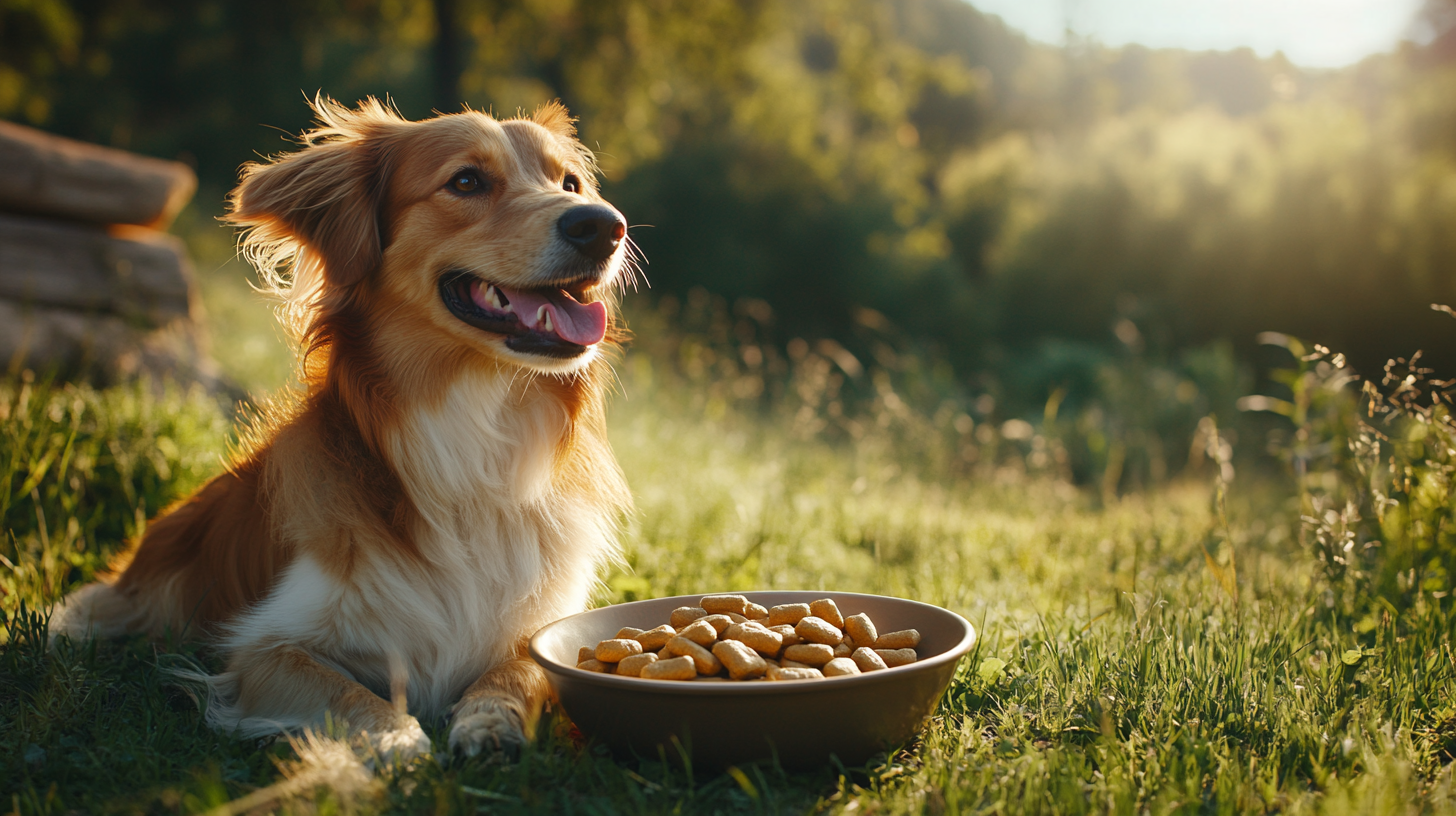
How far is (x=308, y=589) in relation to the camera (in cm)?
238

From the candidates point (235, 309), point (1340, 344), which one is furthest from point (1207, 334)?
point (235, 309)

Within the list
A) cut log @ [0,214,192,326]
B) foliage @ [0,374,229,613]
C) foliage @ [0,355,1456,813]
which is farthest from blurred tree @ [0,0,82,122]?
foliage @ [0,355,1456,813]

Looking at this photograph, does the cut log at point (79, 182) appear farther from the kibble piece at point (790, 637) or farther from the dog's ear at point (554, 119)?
the kibble piece at point (790, 637)

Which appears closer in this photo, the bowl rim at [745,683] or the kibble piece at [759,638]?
the bowl rim at [745,683]

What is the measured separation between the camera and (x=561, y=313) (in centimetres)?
258

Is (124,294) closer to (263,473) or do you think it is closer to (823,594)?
(263,473)

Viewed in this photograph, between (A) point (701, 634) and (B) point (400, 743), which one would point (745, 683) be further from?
(B) point (400, 743)

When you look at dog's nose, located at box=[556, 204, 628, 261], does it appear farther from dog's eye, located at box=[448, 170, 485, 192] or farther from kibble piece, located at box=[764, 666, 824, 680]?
kibble piece, located at box=[764, 666, 824, 680]

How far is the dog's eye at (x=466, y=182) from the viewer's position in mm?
2678

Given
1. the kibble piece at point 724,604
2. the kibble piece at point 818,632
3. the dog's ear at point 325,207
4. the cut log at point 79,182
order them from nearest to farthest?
1. the kibble piece at point 818,632
2. the kibble piece at point 724,604
3. the dog's ear at point 325,207
4. the cut log at point 79,182

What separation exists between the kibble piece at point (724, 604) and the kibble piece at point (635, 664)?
0.38 metres

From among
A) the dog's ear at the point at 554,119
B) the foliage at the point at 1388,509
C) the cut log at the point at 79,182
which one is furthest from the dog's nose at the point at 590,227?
the cut log at the point at 79,182

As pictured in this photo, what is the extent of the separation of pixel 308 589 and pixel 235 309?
10243 millimetres

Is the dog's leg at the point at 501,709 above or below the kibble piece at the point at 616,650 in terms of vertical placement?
below
